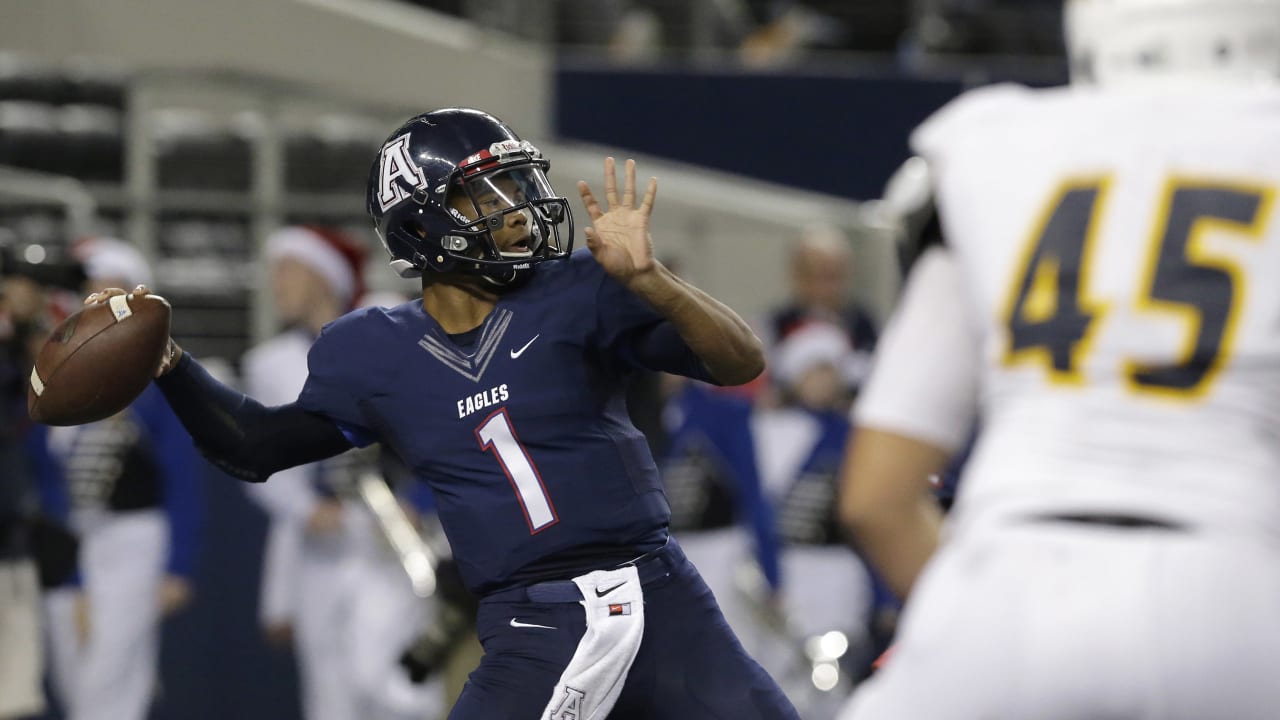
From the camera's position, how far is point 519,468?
3.41 metres

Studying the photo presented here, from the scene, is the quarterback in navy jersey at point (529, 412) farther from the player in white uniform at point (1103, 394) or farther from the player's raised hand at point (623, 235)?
the player in white uniform at point (1103, 394)

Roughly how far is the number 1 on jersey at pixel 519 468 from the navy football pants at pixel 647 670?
0.50 feet

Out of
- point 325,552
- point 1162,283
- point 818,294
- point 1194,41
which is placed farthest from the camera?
point 818,294

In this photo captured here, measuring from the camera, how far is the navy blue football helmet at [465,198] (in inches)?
140

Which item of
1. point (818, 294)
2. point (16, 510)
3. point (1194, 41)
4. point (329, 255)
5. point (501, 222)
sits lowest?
point (16, 510)

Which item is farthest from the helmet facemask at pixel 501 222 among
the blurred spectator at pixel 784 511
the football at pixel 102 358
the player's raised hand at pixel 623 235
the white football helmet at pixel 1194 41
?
the blurred spectator at pixel 784 511

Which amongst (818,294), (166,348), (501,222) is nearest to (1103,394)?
(501,222)

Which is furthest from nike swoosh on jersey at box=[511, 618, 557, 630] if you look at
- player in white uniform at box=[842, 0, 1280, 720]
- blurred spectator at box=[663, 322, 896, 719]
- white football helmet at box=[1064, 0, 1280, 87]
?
blurred spectator at box=[663, 322, 896, 719]

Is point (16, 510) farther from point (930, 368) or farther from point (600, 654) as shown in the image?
point (930, 368)

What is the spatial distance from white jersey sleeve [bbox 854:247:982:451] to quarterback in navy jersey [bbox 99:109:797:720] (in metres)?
1.00

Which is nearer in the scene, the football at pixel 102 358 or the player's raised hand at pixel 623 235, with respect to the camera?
the player's raised hand at pixel 623 235

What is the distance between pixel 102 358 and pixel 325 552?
3.70 metres

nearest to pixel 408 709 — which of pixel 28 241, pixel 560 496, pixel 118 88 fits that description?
pixel 28 241

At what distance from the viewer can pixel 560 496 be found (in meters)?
3.39
